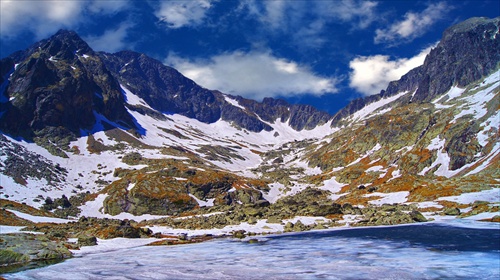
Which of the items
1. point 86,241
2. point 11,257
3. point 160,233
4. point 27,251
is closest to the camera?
point 11,257

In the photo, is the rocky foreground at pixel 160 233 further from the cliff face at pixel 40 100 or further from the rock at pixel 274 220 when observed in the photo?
the cliff face at pixel 40 100

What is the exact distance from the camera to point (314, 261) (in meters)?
27.7

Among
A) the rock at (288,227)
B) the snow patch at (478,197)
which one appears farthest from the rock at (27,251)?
the snow patch at (478,197)

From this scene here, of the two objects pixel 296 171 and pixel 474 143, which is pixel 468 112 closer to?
pixel 474 143

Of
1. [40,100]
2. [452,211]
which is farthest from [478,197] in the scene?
[40,100]

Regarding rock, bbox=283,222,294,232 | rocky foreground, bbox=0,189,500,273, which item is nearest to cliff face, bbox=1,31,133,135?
rocky foreground, bbox=0,189,500,273

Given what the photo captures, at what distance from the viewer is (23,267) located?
88.2ft

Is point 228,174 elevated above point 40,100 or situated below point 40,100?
below

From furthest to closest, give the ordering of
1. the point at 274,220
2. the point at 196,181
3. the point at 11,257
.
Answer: the point at 196,181, the point at 274,220, the point at 11,257

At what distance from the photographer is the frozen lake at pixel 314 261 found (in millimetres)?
22641

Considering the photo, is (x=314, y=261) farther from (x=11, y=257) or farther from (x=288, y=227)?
(x=288, y=227)

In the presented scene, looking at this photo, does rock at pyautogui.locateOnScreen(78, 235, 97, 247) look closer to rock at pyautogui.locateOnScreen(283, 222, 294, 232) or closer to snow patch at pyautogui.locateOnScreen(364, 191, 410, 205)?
rock at pyautogui.locateOnScreen(283, 222, 294, 232)

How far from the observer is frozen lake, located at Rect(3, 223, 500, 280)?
22.6 metres

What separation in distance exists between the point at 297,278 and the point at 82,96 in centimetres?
20725
